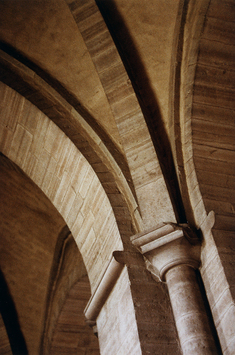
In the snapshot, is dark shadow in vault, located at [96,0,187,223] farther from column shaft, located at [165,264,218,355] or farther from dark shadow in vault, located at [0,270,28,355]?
dark shadow in vault, located at [0,270,28,355]

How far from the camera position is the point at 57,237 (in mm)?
5816

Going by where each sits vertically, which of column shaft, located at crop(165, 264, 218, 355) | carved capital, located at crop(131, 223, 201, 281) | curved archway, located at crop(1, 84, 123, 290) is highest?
curved archway, located at crop(1, 84, 123, 290)

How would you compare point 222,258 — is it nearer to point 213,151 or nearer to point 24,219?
point 213,151

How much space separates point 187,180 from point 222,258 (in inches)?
31.8

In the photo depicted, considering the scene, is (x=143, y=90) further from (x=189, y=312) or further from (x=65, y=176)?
(x=189, y=312)

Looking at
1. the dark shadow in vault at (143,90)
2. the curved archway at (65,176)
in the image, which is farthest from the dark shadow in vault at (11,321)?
the dark shadow in vault at (143,90)

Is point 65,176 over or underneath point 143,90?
underneath

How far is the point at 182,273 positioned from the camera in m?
2.87

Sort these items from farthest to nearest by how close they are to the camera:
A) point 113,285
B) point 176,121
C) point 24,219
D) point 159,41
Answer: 1. point 24,219
2. point 159,41
3. point 176,121
4. point 113,285

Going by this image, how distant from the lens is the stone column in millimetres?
2545

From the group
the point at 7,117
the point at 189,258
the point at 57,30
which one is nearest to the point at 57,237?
the point at 7,117

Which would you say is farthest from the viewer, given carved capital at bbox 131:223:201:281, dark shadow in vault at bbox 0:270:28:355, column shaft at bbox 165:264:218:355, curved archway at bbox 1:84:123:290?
dark shadow in vault at bbox 0:270:28:355

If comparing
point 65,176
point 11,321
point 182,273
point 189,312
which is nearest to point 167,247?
point 182,273

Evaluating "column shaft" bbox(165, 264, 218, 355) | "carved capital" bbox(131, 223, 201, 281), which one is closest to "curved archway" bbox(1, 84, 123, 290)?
"carved capital" bbox(131, 223, 201, 281)
